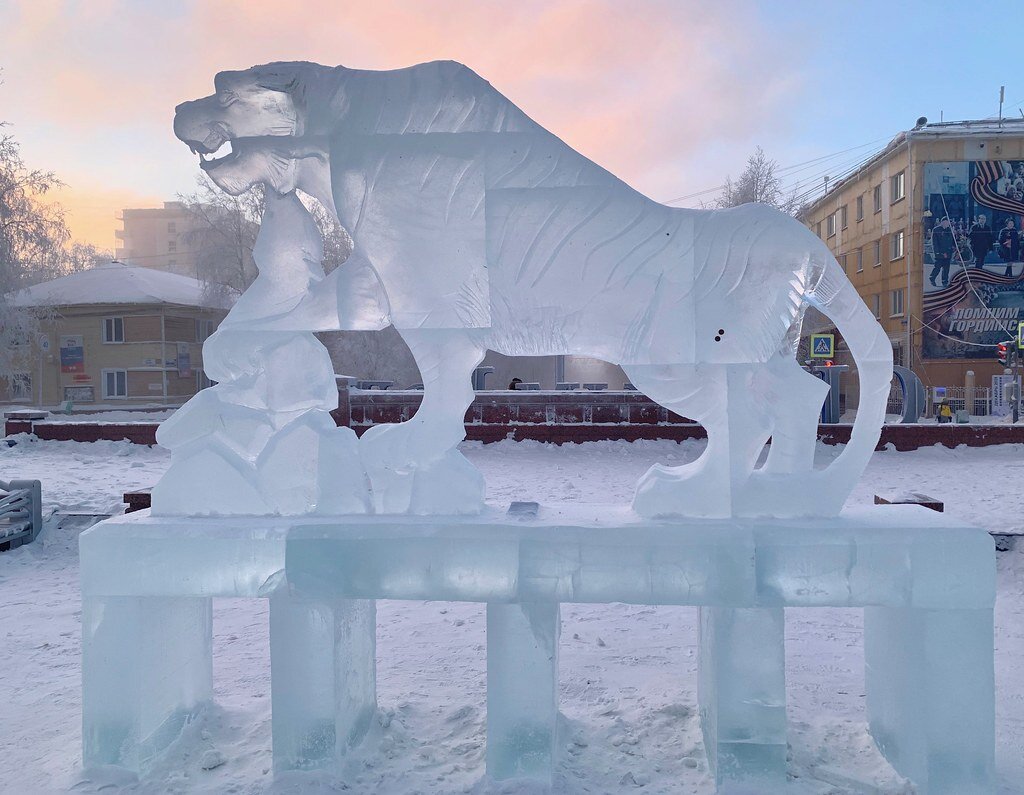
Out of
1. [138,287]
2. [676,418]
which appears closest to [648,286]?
[676,418]

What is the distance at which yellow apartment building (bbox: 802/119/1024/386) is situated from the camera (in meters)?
17.4

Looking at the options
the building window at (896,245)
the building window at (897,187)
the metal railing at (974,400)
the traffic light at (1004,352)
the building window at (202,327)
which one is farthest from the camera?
the building window at (202,327)

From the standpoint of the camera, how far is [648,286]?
8.71 ft

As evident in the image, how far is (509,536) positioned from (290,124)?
1.70 meters

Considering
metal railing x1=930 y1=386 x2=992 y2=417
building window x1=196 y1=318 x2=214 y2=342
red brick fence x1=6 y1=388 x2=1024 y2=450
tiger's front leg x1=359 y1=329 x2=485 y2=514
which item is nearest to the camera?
tiger's front leg x1=359 y1=329 x2=485 y2=514

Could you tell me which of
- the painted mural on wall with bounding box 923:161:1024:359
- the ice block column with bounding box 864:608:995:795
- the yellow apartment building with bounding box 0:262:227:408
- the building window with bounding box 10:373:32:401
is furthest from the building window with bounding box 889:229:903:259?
the building window with bounding box 10:373:32:401

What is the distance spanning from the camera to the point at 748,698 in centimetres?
256

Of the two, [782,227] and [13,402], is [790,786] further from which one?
[13,402]

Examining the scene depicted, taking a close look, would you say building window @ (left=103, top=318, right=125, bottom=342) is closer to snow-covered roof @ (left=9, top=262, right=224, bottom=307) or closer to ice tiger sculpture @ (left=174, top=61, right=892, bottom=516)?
snow-covered roof @ (left=9, top=262, right=224, bottom=307)

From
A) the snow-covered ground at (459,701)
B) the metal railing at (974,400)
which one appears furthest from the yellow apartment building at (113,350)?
the metal railing at (974,400)

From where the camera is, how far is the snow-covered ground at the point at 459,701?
2586mm

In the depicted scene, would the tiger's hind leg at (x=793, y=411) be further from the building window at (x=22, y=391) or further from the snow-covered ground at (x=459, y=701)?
the building window at (x=22, y=391)

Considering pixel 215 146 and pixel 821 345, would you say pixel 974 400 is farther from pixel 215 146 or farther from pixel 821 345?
pixel 215 146

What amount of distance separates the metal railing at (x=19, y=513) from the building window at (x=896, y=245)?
18635 mm
